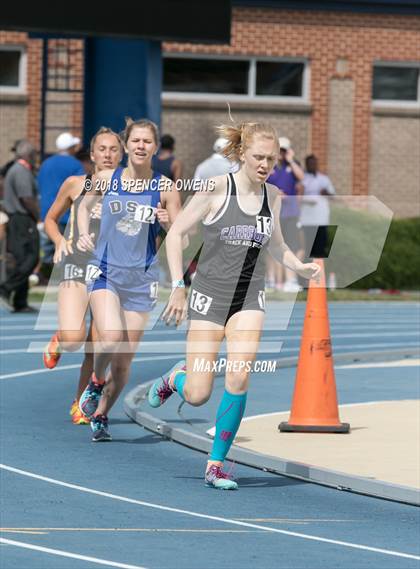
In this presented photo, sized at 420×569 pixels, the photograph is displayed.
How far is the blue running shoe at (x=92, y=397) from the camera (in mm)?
12656

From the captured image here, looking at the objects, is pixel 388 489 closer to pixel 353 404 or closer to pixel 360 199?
pixel 353 404

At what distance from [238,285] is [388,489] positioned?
153 centimetres

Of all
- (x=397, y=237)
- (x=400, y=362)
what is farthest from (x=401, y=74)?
(x=400, y=362)

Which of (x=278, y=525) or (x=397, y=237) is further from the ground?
(x=397, y=237)

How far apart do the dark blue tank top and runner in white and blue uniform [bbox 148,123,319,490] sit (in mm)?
963

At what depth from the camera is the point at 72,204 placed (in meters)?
12.8

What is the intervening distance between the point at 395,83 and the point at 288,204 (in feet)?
36.9

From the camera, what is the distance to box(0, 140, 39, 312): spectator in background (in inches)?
880

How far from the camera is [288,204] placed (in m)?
26.1

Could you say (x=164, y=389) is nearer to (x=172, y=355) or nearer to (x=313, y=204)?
(x=172, y=355)

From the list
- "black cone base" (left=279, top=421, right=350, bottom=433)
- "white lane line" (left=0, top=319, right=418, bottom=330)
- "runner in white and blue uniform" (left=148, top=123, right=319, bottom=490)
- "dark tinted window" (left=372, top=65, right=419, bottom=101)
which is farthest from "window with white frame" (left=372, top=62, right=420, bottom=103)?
"runner in white and blue uniform" (left=148, top=123, right=319, bottom=490)

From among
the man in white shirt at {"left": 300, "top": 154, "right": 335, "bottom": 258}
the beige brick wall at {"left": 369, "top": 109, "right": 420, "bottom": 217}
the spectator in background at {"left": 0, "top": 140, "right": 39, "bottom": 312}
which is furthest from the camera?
the beige brick wall at {"left": 369, "top": 109, "right": 420, "bottom": 217}

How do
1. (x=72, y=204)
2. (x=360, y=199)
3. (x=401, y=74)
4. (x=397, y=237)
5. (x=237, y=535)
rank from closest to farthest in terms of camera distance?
(x=237, y=535)
(x=72, y=204)
(x=397, y=237)
(x=360, y=199)
(x=401, y=74)

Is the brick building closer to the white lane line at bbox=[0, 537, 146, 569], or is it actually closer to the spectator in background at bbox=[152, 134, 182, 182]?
the spectator in background at bbox=[152, 134, 182, 182]
